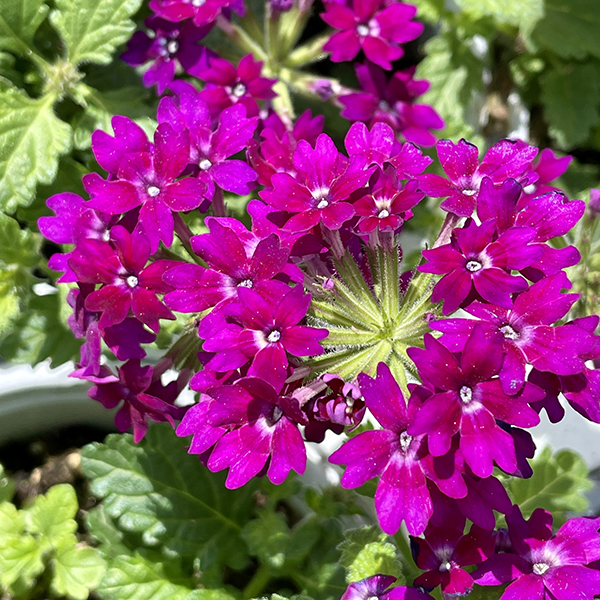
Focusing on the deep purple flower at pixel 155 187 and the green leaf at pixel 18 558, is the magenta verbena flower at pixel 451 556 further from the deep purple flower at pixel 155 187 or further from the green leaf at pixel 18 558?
the green leaf at pixel 18 558

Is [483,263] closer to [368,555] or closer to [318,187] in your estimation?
[318,187]

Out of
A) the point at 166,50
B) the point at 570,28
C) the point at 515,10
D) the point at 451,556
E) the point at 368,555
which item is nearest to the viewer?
the point at 451,556

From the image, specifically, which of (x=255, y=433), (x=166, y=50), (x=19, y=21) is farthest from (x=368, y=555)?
(x=19, y=21)

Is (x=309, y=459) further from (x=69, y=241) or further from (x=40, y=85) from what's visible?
(x=40, y=85)

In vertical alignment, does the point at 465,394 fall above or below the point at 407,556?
above

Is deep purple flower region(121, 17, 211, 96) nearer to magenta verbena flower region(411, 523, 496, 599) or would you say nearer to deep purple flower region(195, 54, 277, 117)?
deep purple flower region(195, 54, 277, 117)

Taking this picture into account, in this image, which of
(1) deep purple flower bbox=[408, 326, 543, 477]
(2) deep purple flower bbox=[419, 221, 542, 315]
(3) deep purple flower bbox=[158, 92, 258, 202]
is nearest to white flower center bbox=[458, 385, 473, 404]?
(1) deep purple flower bbox=[408, 326, 543, 477]

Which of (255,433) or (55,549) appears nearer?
(255,433)
